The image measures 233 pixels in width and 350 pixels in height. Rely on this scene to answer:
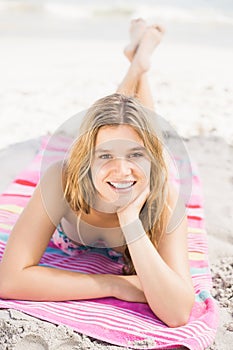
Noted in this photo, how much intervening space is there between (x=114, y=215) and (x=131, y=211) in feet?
0.71

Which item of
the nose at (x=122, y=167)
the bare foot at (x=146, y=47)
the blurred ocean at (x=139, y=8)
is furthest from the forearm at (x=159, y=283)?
the blurred ocean at (x=139, y=8)

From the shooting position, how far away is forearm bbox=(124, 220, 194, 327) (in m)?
2.01

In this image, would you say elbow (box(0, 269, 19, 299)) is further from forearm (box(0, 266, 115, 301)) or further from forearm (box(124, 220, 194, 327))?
forearm (box(124, 220, 194, 327))

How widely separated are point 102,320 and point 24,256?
359 millimetres

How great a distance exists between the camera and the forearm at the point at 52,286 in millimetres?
2090

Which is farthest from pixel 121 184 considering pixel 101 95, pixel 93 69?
pixel 93 69

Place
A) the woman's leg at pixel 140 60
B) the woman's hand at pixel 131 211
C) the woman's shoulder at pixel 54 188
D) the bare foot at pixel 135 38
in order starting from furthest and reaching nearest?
the bare foot at pixel 135 38, the woman's leg at pixel 140 60, the woman's shoulder at pixel 54 188, the woman's hand at pixel 131 211

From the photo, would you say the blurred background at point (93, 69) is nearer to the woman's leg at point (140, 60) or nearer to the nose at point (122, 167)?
the woman's leg at point (140, 60)

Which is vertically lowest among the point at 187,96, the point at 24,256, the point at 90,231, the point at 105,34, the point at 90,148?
the point at 24,256

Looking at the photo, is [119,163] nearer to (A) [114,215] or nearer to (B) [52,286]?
(A) [114,215]

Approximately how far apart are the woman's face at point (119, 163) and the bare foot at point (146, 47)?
175 cm

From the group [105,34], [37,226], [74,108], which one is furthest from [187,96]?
[105,34]

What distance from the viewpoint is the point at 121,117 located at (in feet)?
6.66

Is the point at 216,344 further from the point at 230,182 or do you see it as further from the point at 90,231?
the point at 230,182
